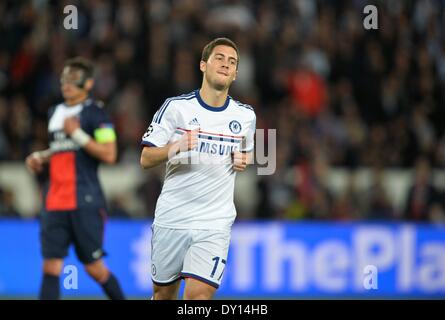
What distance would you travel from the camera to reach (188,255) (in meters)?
6.60

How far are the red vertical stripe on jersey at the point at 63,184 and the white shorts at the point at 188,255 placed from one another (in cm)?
183

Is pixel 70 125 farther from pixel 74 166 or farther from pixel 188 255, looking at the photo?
pixel 188 255

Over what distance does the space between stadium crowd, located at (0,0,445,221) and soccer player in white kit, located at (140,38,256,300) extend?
19.0 ft

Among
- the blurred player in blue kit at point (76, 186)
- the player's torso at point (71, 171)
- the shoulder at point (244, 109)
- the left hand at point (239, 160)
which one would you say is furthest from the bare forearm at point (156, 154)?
the player's torso at point (71, 171)

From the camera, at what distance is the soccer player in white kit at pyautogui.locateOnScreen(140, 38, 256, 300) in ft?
21.5

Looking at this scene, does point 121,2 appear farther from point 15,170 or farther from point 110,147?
point 110,147

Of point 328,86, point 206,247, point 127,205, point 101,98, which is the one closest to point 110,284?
point 206,247

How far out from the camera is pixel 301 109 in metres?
14.0

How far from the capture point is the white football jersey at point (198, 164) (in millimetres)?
6605

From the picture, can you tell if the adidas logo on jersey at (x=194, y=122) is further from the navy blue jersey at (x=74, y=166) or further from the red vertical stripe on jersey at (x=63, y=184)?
the red vertical stripe on jersey at (x=63, y=184)

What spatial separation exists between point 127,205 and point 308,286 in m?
2.66

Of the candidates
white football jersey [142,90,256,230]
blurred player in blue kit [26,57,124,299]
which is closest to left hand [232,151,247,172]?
white football jersey [142,90,256,230]

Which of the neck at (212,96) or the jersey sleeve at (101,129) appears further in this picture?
the jersey sleeve at (101,129)

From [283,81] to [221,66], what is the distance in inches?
301
